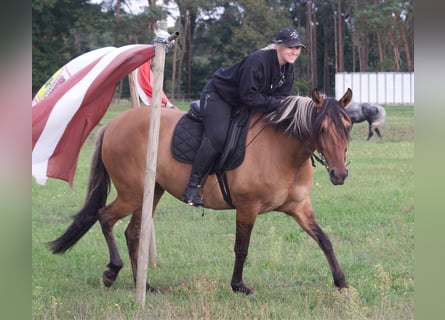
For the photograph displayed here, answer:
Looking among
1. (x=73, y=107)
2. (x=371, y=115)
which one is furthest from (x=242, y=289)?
(x=371, y=115)

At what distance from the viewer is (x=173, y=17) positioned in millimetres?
42344

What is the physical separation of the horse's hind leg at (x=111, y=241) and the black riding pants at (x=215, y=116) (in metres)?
1.36

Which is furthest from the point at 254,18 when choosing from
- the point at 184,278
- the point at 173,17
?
the point at 184,278

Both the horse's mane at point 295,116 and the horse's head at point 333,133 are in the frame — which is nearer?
the horse's head at point 333,133

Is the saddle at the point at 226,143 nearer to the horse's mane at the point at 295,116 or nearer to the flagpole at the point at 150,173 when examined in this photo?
the horse's mane at the point at 295,116

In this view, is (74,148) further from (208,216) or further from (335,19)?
(335,19)

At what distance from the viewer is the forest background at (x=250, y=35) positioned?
3721 cm

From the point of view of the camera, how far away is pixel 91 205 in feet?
21.7

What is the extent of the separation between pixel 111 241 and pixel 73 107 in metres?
1.57

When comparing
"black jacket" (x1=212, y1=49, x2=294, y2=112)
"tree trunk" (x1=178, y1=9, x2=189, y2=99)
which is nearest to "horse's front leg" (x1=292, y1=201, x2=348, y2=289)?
"black jacket" (x1=212, y1=49, x2=294, y2=112)

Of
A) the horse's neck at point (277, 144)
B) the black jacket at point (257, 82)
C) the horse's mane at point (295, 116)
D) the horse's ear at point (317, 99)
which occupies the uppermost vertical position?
the black jacket at point (257, 82)

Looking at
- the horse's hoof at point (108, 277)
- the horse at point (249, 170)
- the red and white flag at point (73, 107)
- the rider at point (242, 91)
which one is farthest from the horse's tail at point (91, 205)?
the rider at point (242, 91)

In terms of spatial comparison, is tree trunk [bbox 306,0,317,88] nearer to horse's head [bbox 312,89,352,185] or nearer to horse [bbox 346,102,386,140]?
horse [bbox 346,102,386,140]
